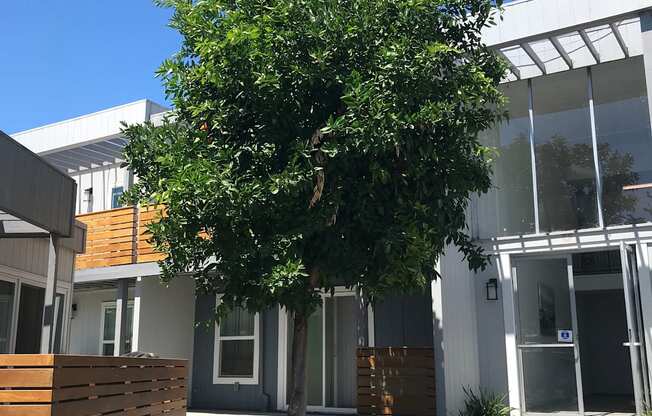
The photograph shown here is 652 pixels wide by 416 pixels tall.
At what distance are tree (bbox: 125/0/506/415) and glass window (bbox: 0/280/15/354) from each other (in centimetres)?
353

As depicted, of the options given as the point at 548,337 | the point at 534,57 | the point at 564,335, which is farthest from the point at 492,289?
the point at 534,57

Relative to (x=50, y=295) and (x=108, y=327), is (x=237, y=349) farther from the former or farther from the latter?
(x=50, y=295)

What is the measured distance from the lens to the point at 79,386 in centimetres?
630

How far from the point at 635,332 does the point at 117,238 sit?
9645mm

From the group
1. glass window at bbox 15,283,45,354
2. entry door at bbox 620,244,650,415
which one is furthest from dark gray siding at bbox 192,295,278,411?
entry door at bbox 620,244,650,415

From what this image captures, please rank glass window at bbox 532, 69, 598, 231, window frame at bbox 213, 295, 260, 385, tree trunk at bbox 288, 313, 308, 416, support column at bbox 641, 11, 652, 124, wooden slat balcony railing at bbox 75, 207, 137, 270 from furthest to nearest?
1. wooden slat balcony railing at bbox 75, 207, 137, 270
2. window frame at bbox 213, 295, 260, 385
3. glass window at bbox 532, 69, 598, 231
4. support column at bbox 641, 11, 652, 124
5. tree trunk at bbox 288, 313, 308, 416

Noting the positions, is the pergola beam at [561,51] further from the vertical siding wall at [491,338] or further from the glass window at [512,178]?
the vertical siding wall at [491,338]

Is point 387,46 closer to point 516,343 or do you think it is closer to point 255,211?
point 255,211

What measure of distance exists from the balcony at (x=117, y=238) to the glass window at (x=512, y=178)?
6.45m

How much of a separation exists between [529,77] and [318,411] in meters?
7.02

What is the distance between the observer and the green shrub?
10266 mm

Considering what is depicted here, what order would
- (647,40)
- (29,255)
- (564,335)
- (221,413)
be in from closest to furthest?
(647,40)
(29,255)
(564,335)
(221,413)

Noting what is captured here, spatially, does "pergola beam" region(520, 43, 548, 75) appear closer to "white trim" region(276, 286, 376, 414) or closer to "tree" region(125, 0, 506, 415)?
"tree" region(125, 0, 506, 415)

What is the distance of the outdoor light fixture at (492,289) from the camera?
36.2ft
